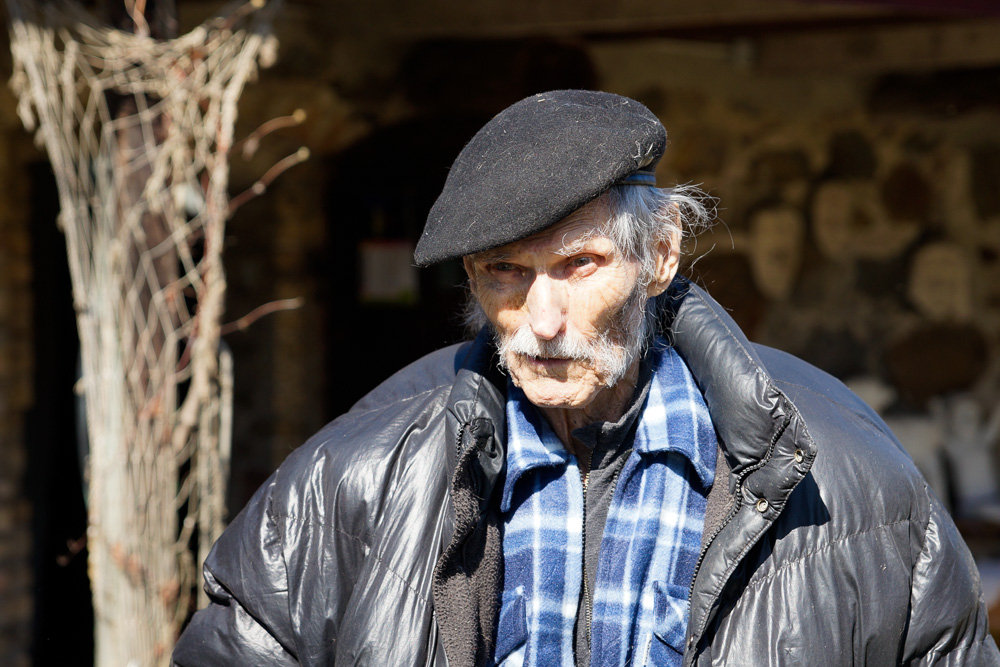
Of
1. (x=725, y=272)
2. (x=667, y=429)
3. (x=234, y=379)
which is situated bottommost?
(x=234, y=379)

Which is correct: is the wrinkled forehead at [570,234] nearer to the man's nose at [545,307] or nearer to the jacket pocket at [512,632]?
the man's nose at [545,307]

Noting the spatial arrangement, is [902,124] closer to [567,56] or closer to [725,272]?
[725,272]

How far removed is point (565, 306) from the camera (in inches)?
49.1

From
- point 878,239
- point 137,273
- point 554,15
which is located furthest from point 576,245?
point 878,239

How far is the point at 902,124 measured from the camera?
Result: 3.77 meters

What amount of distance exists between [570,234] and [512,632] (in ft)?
1.62

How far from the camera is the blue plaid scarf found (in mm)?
1240

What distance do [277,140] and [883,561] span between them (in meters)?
2.46

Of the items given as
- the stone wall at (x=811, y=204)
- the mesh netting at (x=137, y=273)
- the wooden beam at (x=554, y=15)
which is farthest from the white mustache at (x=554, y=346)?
the stone wall at (x=811, y=204)

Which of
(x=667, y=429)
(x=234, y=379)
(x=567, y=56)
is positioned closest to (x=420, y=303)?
(x=234, y=379)

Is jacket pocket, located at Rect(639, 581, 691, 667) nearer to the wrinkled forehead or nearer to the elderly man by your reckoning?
the elderly man

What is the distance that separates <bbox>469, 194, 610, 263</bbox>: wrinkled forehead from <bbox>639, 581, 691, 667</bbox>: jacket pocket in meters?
0.43

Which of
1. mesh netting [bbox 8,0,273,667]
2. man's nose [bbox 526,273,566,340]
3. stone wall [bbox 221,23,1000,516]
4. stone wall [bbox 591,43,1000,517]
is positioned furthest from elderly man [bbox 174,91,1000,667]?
stone wall [bbox 591,43,1000,517]

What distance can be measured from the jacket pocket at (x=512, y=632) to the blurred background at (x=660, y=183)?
1805 millimetres
